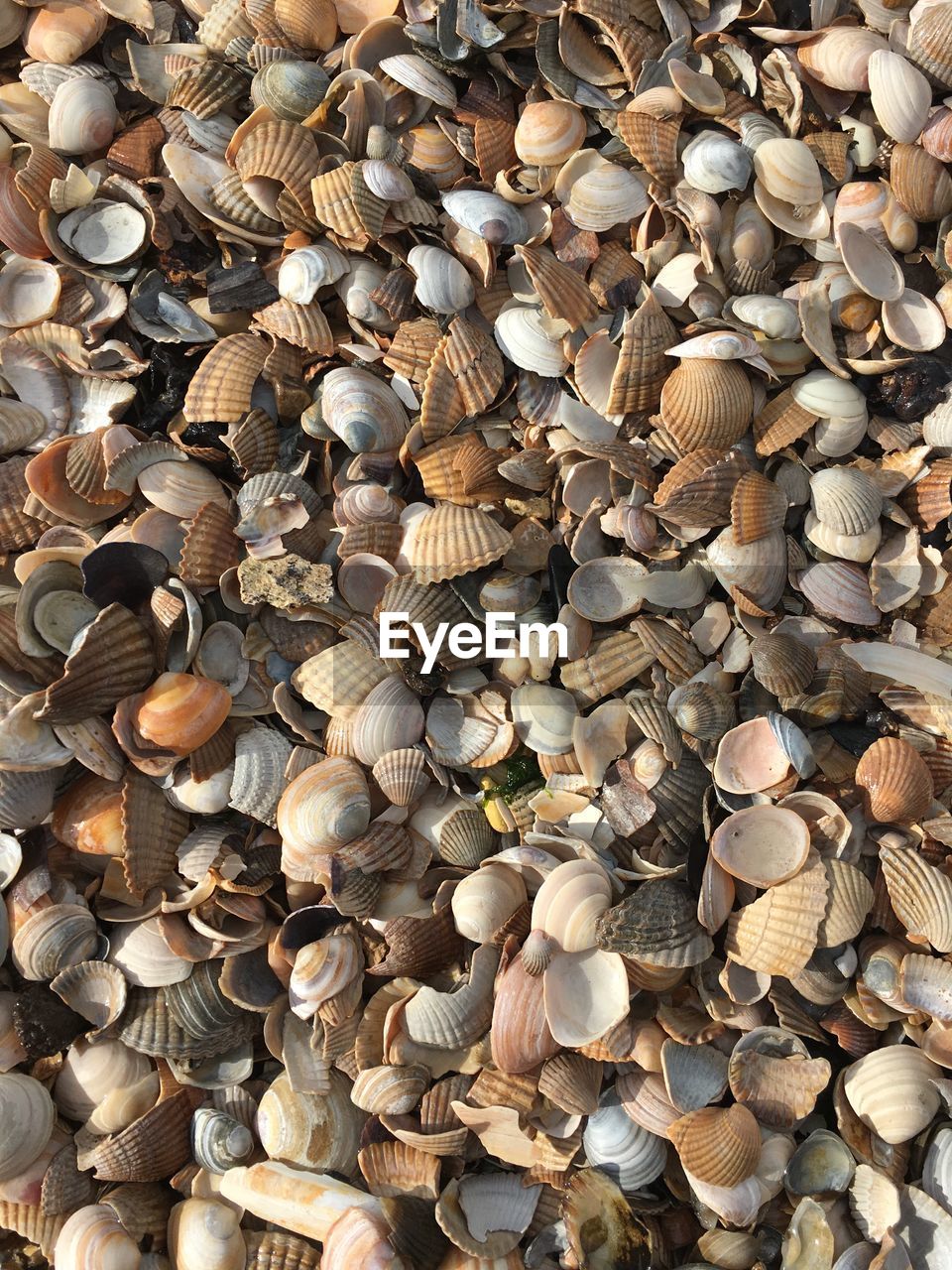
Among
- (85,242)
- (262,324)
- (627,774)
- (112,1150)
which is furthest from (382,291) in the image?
(112,1150)

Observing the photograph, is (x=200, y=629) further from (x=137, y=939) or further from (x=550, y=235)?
(x=550, y=235)

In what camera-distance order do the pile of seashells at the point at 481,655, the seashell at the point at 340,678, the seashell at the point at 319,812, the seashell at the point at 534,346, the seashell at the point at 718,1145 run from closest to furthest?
the seashell at the point at 718,1145 → the pile of seashells at the point at 481,655 → the seashell at the point at 319,812 → the seashell at the point at 340,678 → the seashell at the point at 534,346

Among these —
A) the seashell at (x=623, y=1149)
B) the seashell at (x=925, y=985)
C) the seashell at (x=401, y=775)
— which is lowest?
the seashell at (x=623, y=1149)

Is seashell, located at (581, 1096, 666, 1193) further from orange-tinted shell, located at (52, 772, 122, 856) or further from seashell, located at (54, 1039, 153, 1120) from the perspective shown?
orange-tinted shell, located at (52, 772, 122, 856)

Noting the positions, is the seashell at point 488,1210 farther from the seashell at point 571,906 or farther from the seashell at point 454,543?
the seashell at point 454,543

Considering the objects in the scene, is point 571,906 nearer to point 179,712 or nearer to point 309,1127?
point 309,1127

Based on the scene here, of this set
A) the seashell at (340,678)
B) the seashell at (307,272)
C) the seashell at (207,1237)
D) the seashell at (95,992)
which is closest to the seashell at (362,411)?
the seashell at (307,272)

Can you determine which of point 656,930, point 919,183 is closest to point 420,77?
point 919,183
